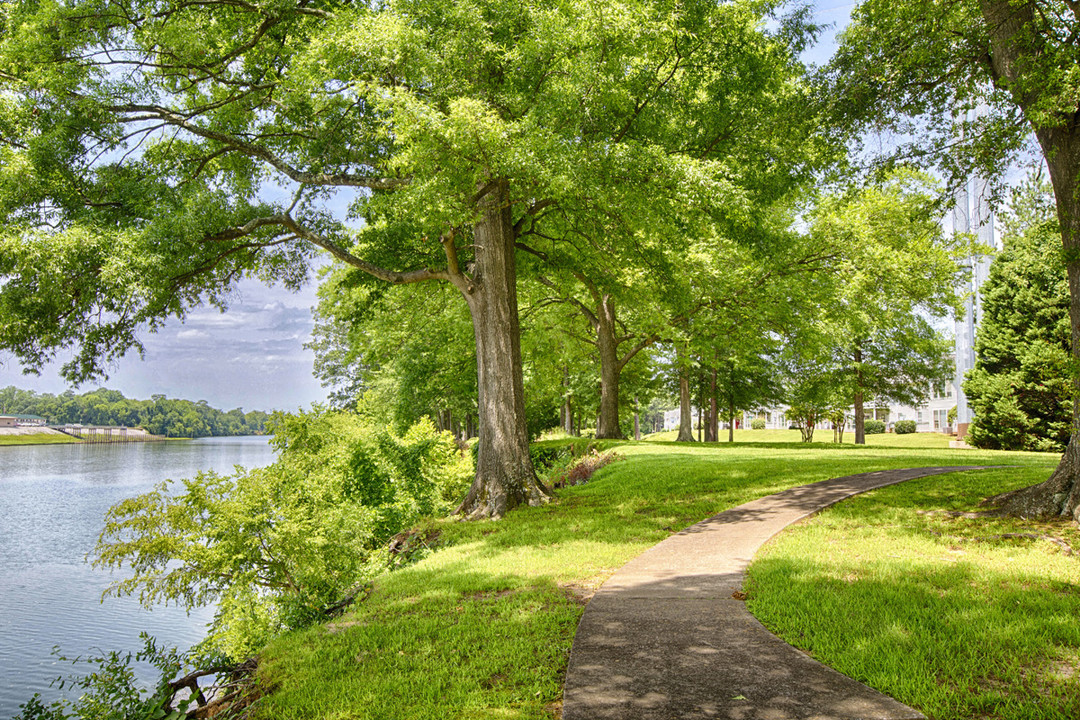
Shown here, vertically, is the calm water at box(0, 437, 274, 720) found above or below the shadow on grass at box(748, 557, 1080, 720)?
below

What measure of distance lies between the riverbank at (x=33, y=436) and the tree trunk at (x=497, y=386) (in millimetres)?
58013

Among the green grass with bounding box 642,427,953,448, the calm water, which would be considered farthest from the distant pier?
the green grass with bounding box 642,427,953,448

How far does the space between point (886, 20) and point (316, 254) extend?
1228cm

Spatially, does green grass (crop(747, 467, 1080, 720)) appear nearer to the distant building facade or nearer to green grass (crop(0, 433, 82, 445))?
green grass (crop(0, 433, 82, 445))

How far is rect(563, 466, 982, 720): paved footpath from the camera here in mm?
3322

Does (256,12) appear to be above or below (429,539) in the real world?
above

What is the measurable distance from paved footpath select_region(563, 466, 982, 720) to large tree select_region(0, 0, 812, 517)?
5.39m

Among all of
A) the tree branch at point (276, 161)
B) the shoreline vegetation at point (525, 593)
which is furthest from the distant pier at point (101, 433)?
the shoreline vegetation at point (525, 593)

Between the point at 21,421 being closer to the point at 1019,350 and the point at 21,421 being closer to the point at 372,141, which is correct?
the point at 372,141

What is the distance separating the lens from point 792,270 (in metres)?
19.0

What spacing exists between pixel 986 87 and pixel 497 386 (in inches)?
374

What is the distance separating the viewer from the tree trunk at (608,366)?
2352 cm

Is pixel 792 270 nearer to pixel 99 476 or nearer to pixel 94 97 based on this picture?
pixel 94 97

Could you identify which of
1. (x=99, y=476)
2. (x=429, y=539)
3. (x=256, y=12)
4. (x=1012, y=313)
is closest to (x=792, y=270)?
(x=1012, y=313)
